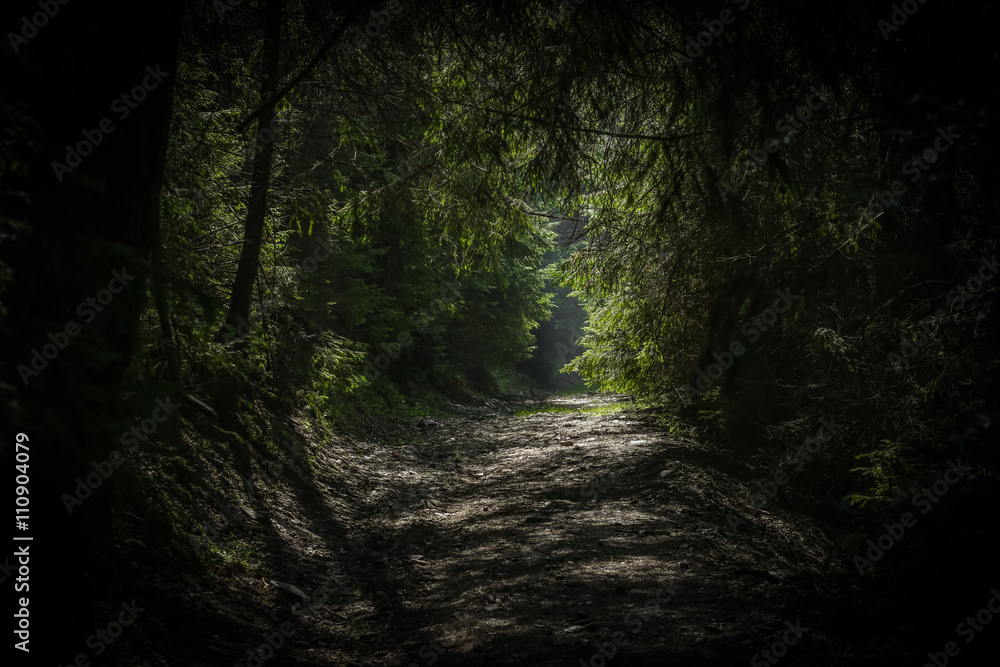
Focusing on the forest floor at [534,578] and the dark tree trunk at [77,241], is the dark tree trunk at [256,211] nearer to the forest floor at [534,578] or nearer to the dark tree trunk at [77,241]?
the forest floor at [534,578]

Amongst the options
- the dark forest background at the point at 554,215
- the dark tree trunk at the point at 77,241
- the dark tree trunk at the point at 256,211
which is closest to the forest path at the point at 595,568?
the dark forest background at the point at 554,215

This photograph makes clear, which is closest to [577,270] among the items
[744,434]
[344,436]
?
[744,434]

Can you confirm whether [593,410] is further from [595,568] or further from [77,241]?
[77,241]

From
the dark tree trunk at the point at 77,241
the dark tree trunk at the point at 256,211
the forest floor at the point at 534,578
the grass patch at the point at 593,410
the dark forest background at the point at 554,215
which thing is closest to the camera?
the dark tree trunk at the point at 77,241

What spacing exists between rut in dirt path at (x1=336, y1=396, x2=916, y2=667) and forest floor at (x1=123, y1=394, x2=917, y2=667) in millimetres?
20

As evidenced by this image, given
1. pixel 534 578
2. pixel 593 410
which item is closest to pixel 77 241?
pixel 534 578

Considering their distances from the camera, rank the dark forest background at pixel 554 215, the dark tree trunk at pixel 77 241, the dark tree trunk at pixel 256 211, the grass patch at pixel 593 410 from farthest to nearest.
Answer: the grass patch at pixel 593 410 → the dark tree trunk at pixel 256 211 → the dark forest background at pixel 554 215 → the dark tree trunk at pixel 77 241

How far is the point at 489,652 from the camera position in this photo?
13.1ft

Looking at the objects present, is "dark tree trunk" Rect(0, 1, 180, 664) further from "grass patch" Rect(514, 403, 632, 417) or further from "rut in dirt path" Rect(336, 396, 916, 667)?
"grass patch" Rect(514, 403, 632, 417)

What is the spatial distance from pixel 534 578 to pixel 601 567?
59 centimetres

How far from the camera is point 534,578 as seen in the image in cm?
520

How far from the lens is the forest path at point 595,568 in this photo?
155 inches

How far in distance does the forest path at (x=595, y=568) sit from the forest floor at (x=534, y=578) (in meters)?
0.02

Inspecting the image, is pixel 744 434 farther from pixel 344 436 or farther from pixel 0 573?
pixel 0 573
